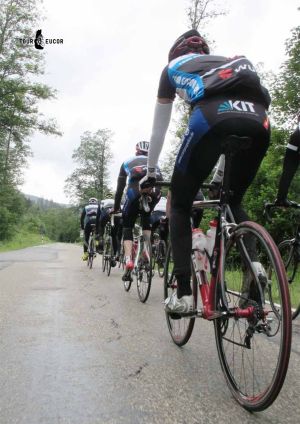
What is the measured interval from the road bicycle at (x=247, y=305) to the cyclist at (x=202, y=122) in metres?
0.11

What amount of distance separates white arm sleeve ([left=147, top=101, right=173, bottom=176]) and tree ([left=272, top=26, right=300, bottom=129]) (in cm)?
2093

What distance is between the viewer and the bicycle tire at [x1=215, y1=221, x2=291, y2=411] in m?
2.09

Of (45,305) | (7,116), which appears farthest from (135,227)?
(7,116)

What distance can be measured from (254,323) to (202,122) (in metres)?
1.10

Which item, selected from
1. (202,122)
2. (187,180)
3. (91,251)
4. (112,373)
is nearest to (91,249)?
(91,251)

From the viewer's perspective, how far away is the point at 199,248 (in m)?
3.11

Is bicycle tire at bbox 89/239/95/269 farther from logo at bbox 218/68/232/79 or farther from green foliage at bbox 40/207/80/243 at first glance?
green foliage at bbox 40/207/80/243

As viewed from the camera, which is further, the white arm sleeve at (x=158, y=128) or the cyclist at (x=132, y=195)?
the cyclist at (x=132, y=195)

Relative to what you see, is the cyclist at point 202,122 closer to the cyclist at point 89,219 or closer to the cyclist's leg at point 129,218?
the cyclist's leg at point 129,218

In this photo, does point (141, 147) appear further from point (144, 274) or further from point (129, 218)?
point (144, 274)

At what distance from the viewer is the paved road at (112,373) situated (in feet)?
7.29

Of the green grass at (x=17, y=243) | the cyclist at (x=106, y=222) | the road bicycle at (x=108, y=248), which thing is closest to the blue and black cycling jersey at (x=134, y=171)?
the cyclist at (x=106, y=222)

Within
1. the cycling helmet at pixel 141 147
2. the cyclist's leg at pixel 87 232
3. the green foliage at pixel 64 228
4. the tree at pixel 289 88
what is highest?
the tree at pixel 289 88

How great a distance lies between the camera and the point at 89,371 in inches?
113
